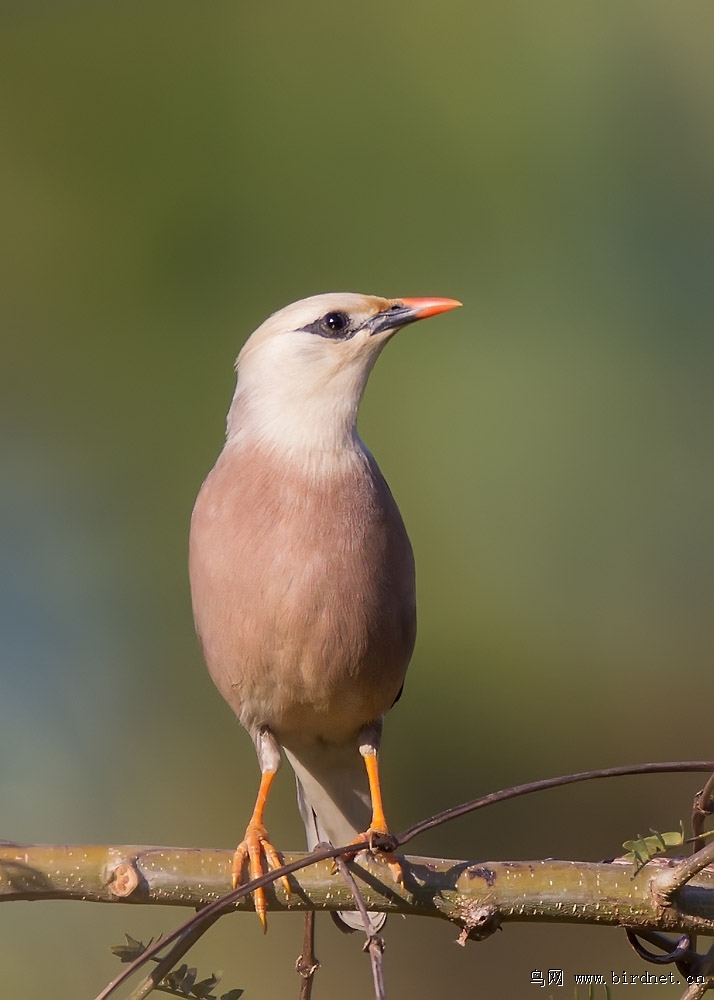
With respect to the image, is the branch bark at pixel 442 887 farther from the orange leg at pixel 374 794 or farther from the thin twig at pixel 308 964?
the orange leg at pixel 374 794

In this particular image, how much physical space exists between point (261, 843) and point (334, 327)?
148cm

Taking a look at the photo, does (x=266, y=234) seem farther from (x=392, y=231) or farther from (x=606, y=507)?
(x=606, y=507)

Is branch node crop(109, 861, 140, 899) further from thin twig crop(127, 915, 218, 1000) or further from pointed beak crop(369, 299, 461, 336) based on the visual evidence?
pointed beak crop(369, 299, 461, 336)

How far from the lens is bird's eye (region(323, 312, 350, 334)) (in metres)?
3.45

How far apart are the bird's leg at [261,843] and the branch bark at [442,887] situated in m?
0.09

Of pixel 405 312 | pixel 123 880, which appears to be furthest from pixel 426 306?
pixel 123 880

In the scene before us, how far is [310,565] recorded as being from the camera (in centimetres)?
293

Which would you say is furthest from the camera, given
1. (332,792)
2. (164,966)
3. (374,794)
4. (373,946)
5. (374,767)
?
(332,792)

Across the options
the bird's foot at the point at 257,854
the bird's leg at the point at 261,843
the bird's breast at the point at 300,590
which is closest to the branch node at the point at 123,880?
the bird's leg at the point at 261,843

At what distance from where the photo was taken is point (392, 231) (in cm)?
590

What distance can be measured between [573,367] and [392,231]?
1.15 meters

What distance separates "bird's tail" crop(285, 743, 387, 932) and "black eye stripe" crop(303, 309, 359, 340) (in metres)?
1.22

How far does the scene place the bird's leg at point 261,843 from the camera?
7.60 ft

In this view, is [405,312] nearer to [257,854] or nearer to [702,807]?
[257,854]
